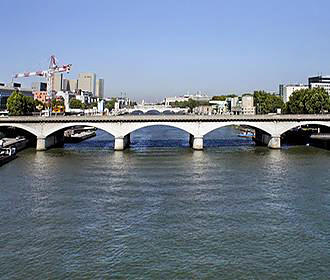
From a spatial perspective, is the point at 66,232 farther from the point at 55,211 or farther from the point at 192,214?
the point at 192,214

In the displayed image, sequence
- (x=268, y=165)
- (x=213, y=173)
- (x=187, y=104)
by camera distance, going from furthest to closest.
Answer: (x=187, y=104), (x=268, y=165), (x=213, y=173)

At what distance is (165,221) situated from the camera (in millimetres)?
19719

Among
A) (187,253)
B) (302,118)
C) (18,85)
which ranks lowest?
(187,253)

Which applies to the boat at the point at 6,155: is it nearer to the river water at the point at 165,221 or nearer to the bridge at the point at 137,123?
the river water at the point at 165,221

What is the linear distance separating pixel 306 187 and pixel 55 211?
16.1 metres

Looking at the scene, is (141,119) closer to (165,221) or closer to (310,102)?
(165,221)

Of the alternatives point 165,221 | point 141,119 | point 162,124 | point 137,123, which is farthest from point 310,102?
point 165,221

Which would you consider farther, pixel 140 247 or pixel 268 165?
pixel 268 165

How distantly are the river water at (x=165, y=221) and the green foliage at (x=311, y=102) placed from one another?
116 ft

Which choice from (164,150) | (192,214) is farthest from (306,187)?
(164,150)

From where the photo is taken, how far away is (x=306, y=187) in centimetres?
2695

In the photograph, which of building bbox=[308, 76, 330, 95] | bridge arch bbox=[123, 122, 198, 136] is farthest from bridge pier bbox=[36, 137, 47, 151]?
building bbox=[308, 76, 330, 95]

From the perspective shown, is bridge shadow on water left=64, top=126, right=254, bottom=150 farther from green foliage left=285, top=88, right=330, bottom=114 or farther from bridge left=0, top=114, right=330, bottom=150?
green foliage left=285, top=88, right=330, bottom=114

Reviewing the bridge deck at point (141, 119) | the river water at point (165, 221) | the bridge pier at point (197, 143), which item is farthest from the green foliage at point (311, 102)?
the river water at point (165, 221)
